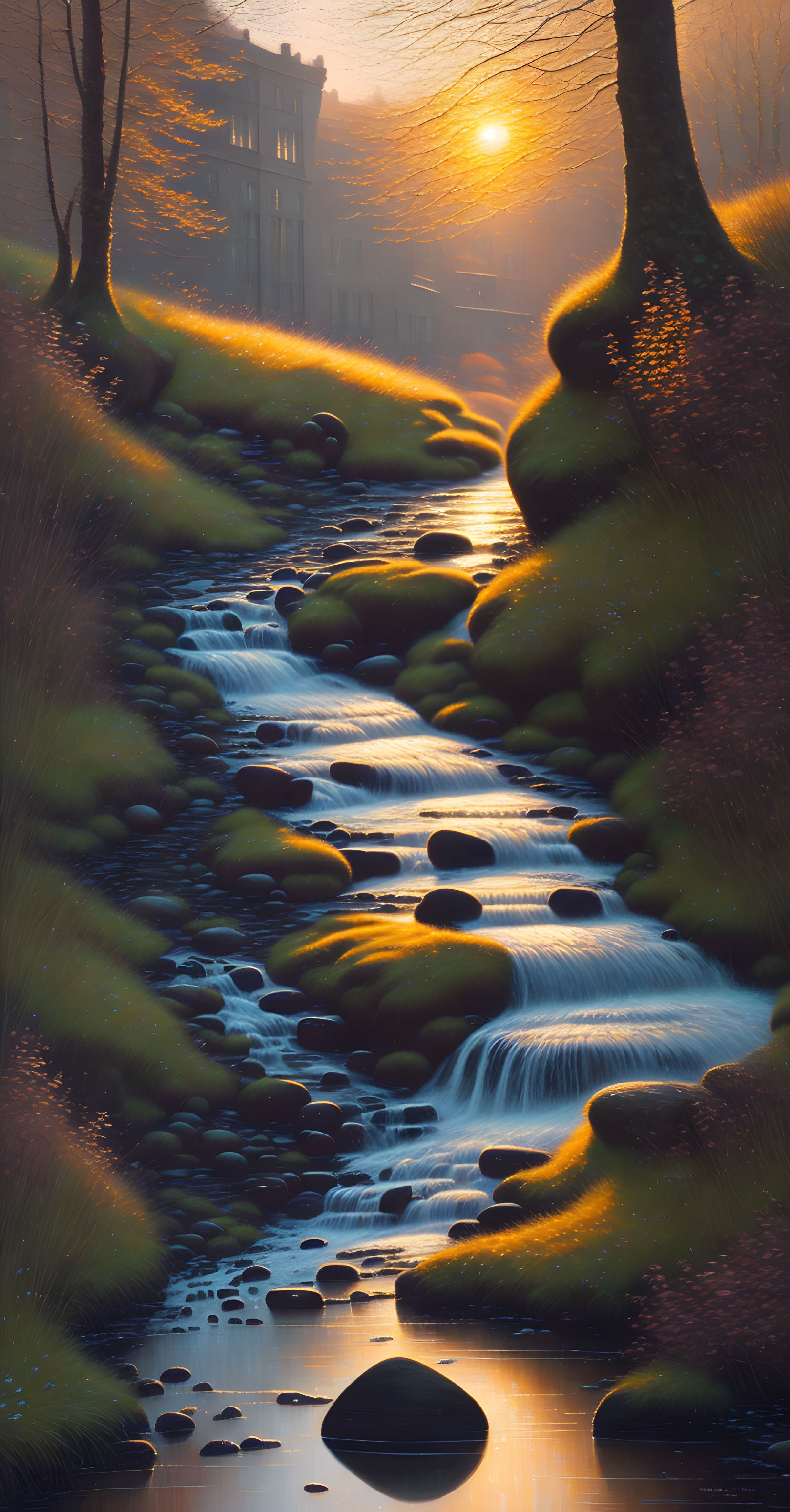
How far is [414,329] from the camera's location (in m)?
37.9

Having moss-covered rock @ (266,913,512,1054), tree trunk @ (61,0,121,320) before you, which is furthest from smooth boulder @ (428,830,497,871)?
tree trunk @ (61,0,121,320)

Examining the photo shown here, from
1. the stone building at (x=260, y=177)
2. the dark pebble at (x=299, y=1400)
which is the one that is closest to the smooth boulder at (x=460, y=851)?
the dark pebble at (x=299, y=1400)

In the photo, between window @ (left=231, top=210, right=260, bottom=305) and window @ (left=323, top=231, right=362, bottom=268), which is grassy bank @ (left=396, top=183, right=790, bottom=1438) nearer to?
window @ (left=231, top=210, right=260, bottom=305)

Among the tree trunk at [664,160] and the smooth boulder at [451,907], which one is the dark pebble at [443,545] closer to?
the tree trunk at [664,160]

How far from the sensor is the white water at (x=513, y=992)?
6.57 metres

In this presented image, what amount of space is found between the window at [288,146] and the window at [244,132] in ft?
3.26

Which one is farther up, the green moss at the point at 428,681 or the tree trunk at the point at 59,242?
the tree trunk at the point at 59,242

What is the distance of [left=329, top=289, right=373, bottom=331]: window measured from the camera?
36000mm

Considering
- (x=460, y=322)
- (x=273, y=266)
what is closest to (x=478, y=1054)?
(x=273, y=266)

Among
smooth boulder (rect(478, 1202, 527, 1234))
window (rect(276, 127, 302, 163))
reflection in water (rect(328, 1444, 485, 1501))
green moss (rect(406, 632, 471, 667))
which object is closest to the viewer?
reflection in water (rect(328, 1444, 485, 1501))

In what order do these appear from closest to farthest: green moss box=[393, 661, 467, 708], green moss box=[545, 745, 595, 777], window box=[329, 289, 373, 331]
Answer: green moss box=[545, 745, 595, 777] → green moss box=[393, 661, 467, 708] → window box=[329, 289, 373, 331]

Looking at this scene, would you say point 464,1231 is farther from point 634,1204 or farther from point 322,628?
point 322,628

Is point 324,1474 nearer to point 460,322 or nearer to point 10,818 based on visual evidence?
point 10,818

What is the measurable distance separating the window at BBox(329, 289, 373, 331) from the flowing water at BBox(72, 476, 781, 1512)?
82.9 ft
